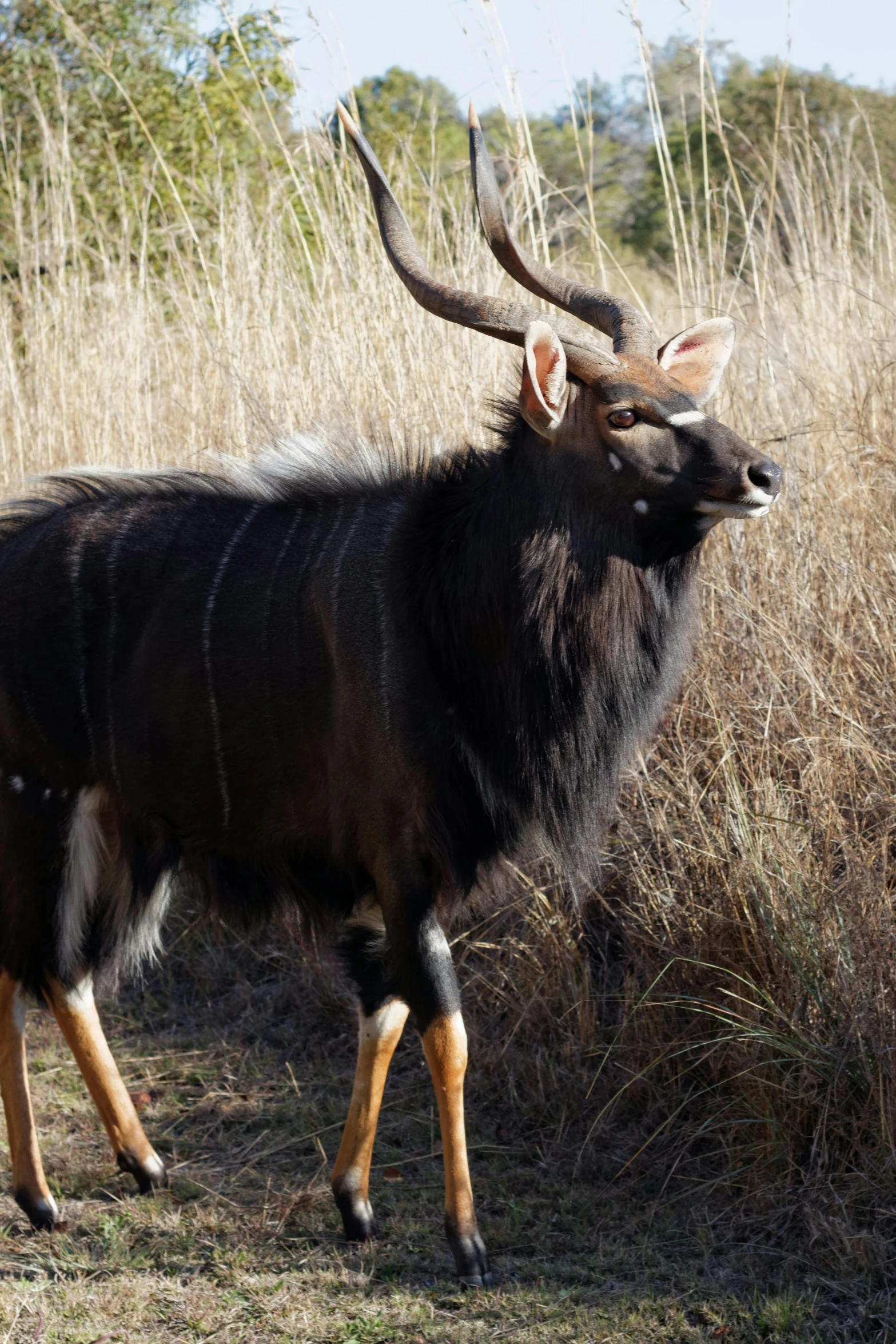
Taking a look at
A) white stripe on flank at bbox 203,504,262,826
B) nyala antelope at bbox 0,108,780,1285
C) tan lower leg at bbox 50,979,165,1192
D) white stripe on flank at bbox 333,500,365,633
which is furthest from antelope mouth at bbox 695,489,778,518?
tan lower leg at bbox 50,979,165,1192

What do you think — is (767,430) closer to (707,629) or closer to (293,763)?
(707,629)

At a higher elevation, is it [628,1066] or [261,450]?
[261,450]

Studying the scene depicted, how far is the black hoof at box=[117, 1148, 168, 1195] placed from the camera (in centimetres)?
336

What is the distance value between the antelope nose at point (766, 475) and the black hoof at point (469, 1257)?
5.48 ft

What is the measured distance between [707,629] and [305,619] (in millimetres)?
1411

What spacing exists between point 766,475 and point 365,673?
0.93 metres

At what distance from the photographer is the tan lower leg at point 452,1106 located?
2.84 meters

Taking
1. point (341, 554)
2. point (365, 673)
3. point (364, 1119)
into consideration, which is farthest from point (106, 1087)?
point (341, 554)

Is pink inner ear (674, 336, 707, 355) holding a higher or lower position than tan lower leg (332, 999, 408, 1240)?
higher

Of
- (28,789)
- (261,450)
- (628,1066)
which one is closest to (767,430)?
(261,450)

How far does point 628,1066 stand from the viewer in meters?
3.43

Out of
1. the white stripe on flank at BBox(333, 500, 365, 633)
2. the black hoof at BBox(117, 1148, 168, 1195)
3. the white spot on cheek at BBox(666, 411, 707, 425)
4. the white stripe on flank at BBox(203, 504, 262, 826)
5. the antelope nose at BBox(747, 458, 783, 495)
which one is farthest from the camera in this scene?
the black hoof at BBox(117, 1148, 168, 1195)

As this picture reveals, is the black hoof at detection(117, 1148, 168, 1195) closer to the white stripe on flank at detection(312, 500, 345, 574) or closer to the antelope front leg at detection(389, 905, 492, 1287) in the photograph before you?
the antelope front leg at detection(389, 905, 492, 1287)

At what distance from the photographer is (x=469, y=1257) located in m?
2.87
